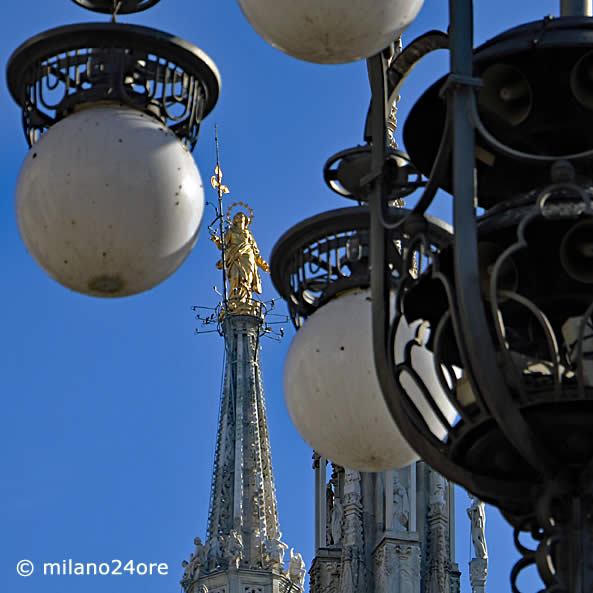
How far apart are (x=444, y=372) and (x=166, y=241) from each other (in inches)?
32.1

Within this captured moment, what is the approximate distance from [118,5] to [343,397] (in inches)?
51.9

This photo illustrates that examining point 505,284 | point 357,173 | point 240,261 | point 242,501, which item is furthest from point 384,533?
point 240,261

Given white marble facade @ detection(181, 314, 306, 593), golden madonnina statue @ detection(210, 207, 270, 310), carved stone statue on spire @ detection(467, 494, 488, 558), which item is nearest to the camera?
carved stone statue on spire @ detection(467, 494, 488, 558)

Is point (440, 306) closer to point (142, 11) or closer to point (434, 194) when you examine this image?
point (434, 194)

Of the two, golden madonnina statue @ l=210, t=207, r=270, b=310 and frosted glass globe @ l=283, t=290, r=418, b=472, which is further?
golden madonnina statue @ l=210, t=207, r=270, b=310

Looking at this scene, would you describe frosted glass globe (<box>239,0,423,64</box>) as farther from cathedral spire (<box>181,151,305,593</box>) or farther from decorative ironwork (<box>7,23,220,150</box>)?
cathedral spire (<box>181,151,305,593</box>)

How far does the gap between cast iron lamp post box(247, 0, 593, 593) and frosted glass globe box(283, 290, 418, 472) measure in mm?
107

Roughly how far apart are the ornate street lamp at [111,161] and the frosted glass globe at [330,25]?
30 cm

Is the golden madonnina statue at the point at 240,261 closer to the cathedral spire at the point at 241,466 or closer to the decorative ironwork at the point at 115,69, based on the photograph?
the cathedral spire at the point at 241,466

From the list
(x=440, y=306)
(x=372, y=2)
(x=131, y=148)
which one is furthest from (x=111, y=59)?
(x=440, y=306)

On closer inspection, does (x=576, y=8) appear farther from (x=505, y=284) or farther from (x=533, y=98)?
(x=505, y=284)

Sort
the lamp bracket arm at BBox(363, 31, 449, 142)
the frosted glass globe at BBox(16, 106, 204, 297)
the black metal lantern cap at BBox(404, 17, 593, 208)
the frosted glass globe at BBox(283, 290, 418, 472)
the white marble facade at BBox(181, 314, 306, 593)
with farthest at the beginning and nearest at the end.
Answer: the white marble facade at BBox(181, 314, 306, 593) < the lamp bracket arm at BBox(363, 31, 449, 142) < the frosted glass globe at BBox(283, 290, 418, 472) < the black metal lantern cap at BBox(404, 17, 593, 208) < the frosted glass globe at BBox(16, 106, 204, 297)

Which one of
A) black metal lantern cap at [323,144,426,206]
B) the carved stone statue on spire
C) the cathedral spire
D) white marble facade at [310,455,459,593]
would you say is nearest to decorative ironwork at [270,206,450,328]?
black metal lantern cap at [323,144,426,206]

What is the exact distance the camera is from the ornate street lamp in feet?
16.8
